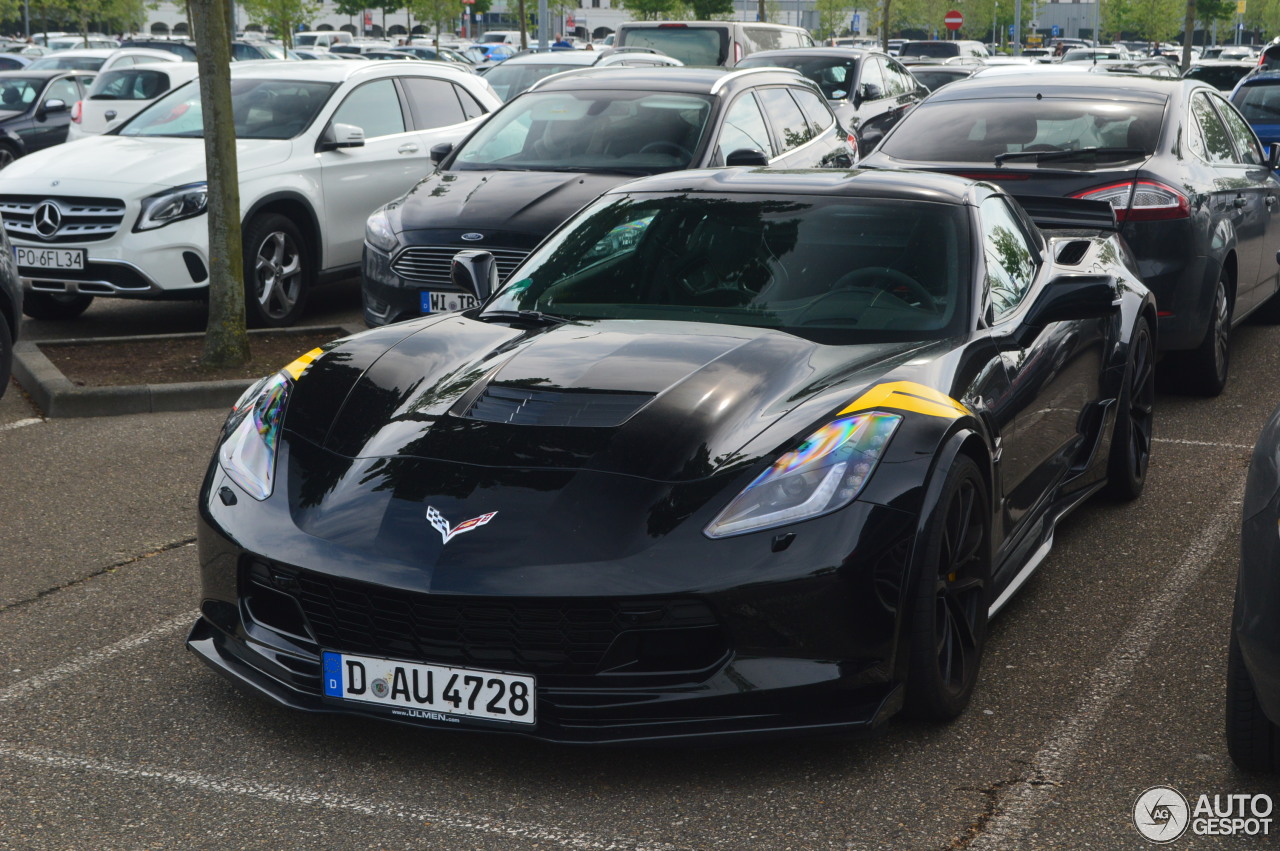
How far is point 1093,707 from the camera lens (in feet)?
12.9

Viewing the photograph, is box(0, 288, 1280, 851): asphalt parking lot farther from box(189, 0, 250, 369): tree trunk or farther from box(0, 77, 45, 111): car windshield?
box(0, 77, 45, 111): car windshield

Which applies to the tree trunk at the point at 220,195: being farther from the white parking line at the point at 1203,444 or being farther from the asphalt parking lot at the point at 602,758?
the white parking line at the point at 1203,444

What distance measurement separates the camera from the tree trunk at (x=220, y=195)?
824 centimetres

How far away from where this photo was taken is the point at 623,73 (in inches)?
380

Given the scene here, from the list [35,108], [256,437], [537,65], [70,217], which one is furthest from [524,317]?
[35,108]

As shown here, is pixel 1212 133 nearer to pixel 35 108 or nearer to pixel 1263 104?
pixel 1263 104

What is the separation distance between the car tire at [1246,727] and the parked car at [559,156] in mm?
5112

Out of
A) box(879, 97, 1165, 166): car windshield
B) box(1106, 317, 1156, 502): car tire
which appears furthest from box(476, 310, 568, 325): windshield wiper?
box(879, 97, 1165, 166): car windshield

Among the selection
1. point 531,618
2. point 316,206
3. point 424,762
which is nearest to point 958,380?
point 531,618

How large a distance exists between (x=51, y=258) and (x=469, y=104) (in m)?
3.90

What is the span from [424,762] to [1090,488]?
2871 millimetres

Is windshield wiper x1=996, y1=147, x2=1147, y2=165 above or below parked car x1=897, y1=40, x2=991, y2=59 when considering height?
below

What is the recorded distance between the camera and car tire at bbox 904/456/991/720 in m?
3.54

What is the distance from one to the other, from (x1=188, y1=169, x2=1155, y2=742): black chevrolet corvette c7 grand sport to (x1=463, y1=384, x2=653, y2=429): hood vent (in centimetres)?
1
